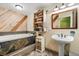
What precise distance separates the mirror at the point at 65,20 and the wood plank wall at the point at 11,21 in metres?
0.59

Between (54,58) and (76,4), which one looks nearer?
(76,4)

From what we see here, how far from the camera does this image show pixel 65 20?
1659mm

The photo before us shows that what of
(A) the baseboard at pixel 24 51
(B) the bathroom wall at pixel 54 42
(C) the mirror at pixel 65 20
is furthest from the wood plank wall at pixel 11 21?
(C) the mirror at pixel 65 20

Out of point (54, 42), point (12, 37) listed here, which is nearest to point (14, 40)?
point (12, 37)

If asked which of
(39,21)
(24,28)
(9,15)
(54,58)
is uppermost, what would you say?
(9,15)

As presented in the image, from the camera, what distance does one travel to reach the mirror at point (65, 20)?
1.60 m

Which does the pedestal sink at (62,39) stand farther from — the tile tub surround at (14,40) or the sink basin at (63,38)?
the tile tub surround at (14,40)

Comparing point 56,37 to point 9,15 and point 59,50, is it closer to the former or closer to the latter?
point 59,50

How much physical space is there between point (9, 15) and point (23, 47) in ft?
2.20

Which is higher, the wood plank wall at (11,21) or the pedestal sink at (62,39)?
the wood plank wall at (11,21)

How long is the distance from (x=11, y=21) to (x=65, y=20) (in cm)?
103

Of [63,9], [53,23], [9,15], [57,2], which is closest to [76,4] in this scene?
[63,9]

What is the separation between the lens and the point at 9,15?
5.36 feet

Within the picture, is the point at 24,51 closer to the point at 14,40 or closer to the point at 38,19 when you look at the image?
the point at 14,40
